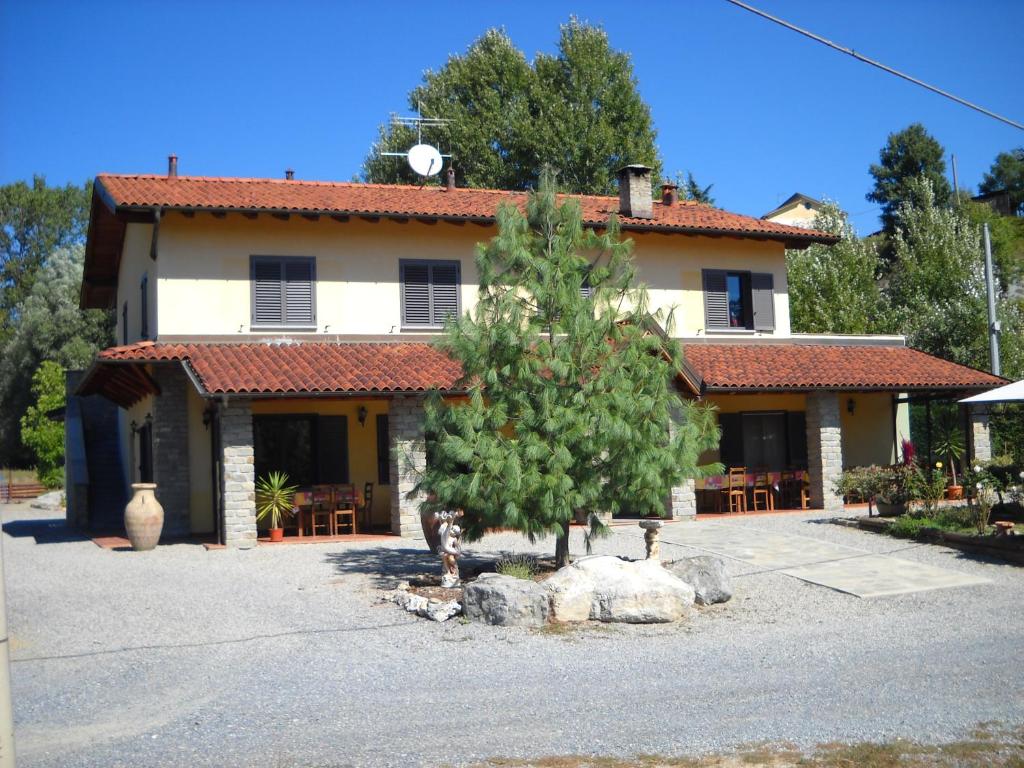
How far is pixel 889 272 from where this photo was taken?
43281mm

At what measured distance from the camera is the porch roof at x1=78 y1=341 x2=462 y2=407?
52.7 feet

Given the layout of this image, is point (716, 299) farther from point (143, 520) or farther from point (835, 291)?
point (835, 291)

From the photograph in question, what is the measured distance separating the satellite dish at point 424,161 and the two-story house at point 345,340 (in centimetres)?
143

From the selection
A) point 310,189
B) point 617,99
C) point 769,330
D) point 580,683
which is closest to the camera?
point 580,683

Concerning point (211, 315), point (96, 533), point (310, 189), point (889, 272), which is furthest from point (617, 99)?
point (96, 533)

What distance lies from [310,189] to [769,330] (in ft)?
35.3

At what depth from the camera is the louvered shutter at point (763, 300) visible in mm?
22469

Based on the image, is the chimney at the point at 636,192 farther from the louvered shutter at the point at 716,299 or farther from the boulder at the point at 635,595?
the boulder at the point at 635,595

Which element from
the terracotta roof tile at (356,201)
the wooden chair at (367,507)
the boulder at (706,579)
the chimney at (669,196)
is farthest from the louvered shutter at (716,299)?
the boulder at (706,579)

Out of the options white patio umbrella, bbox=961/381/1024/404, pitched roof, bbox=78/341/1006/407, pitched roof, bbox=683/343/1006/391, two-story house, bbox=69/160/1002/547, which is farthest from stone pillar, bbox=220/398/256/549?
white patio umbrella, bbox=961/381/1024/404

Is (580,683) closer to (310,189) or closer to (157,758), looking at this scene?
(157,758)

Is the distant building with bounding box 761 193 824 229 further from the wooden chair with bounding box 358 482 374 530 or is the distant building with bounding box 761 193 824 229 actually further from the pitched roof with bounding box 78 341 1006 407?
the wooden chair with bounding box 358 482 374 530

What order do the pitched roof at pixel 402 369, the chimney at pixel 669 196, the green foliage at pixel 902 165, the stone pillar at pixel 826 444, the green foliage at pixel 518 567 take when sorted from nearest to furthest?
the green foliage at pixel 518 567 → the pitched roof at pixel 402 369 → the stone pillar at pixel 826 444 → the chimney at pixel 669 196 → the green foliage at pixel 902 165

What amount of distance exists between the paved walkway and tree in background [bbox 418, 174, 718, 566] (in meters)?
2.55
